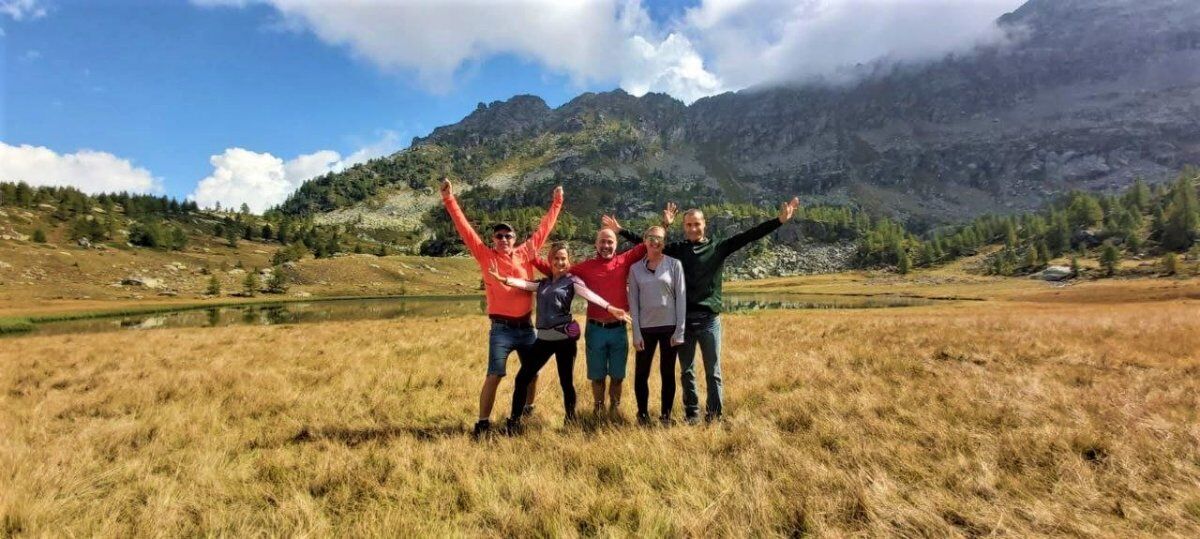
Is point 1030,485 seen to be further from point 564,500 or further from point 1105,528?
point 564,500

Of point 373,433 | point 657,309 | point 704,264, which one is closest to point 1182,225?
point 704,264

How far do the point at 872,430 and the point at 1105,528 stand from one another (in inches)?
105

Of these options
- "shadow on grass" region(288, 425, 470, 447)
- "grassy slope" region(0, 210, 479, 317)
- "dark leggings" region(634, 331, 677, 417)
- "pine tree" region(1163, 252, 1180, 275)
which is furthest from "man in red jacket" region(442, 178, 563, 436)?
"pine tree" region(1163, 252, 1180, 275)

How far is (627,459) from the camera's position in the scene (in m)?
5.23

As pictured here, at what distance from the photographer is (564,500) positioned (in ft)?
13.9

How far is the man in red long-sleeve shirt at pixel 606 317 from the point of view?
7324 millimetres

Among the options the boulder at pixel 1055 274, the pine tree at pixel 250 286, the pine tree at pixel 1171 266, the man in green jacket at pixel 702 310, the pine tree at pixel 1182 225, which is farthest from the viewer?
the pine tree at pixel 1182 225

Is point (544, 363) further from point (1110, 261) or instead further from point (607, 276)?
point (1110, 261)

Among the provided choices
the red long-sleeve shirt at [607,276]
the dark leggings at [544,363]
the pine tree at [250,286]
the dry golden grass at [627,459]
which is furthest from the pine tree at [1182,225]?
the pine tree at [250,286]

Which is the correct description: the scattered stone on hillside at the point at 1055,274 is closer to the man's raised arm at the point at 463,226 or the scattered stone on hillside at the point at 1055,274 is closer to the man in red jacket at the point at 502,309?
the man in red jacket at the point at 502,309

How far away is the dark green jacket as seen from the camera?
7145 mm

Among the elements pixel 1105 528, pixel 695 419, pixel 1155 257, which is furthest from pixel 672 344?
pixel 1155 257

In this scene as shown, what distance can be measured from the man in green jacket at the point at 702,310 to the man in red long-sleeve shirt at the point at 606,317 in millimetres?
776

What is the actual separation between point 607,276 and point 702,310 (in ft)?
4.91
